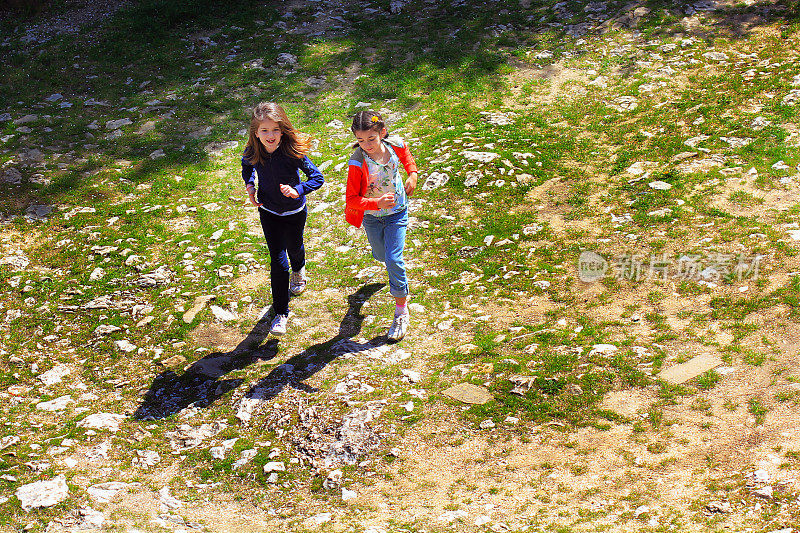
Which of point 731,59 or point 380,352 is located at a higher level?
point 731,59

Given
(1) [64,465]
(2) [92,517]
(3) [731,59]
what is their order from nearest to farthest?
(2) [92,517] → (1) [64,465] → (3) [731,59]

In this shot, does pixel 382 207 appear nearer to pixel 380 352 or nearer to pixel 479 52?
pixel 380 352

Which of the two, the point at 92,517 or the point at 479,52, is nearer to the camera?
the point at 92,517

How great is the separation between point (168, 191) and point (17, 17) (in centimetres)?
978

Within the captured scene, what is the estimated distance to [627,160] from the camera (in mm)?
8781

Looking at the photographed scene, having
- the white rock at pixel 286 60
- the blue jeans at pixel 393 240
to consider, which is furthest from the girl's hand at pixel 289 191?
the white rock at pixel 286 60

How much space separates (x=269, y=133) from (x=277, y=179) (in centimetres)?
45

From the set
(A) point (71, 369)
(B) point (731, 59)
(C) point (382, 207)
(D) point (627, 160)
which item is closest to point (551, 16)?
(B) point (731, 59)

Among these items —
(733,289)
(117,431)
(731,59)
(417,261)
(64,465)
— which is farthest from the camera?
(731,59)

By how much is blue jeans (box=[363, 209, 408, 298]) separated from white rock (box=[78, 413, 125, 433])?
2.79m

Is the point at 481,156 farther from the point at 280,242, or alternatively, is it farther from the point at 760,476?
the point at 760,476

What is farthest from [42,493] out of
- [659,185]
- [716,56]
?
[716,56]

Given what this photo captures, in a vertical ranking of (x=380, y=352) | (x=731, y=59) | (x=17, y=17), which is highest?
(x=17, y=17)

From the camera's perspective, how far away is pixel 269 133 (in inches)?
232
